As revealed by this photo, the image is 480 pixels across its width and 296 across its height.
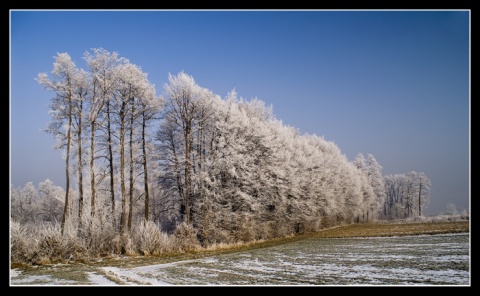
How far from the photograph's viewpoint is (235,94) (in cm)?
3438

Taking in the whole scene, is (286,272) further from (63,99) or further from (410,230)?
(410,230)

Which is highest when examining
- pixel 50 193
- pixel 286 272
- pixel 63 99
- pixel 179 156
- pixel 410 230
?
pixel 63 99

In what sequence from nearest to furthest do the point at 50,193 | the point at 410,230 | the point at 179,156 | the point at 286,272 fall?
the point at 286,272
the point at 179,156
the point at 410,230
the point at 50,193

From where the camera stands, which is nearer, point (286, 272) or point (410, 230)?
point (286, 272)

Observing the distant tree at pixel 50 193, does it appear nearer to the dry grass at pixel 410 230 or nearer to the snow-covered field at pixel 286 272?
the dry grass at pixel 410 230

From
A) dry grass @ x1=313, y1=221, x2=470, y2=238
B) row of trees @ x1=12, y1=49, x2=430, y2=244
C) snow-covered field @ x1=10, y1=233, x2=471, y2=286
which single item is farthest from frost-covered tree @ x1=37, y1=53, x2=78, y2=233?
dry grass @ x1=313, y1=221, x2=470, y2=238

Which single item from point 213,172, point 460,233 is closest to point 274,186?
point 213,172

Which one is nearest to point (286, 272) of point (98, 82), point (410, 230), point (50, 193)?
point (98, 82)

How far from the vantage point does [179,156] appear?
30328 mm

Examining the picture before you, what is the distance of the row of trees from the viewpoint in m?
23.3

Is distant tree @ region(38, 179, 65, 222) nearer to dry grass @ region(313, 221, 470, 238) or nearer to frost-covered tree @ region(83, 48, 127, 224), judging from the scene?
frost-covered tree @ region(83, 48, 127, 224)

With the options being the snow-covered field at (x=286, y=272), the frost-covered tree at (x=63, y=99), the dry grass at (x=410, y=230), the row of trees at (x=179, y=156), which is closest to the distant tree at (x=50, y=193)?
the row of trees at (x=179, y=156)

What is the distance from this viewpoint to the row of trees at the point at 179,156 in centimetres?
2330

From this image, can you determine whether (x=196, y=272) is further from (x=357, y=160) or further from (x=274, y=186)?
(x=357, y=160)
